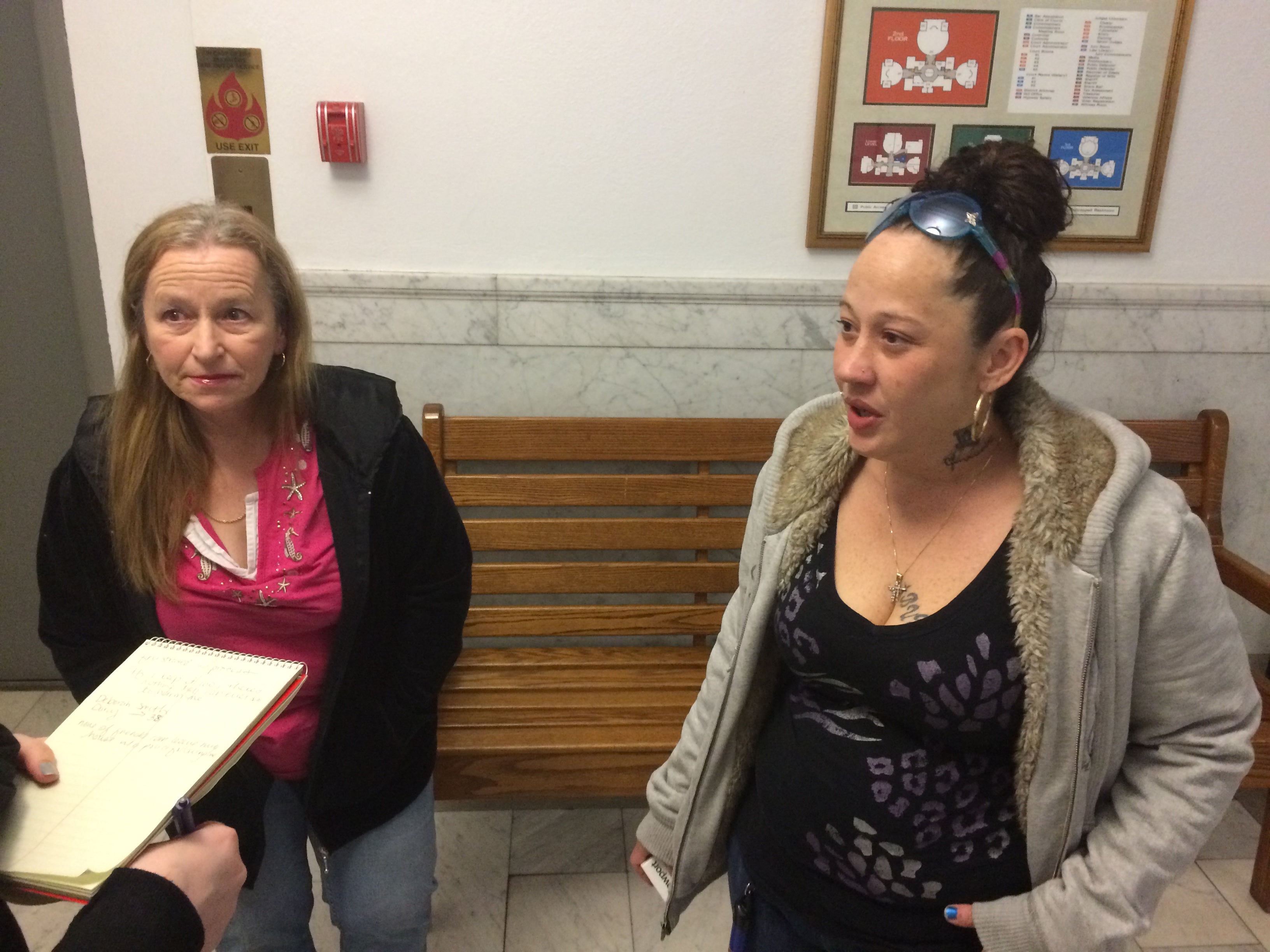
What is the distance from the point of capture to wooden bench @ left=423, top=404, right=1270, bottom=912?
2.29 metres

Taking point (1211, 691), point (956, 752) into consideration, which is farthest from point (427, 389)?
point (1211, 691)

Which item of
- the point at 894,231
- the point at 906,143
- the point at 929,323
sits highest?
the point at 906,143

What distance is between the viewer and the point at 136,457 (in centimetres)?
147

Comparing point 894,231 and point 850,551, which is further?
point 850,551

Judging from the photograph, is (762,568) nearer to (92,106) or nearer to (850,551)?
(850,551)

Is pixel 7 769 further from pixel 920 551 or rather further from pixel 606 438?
pixel 606 438

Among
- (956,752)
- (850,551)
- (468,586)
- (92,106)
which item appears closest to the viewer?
(956,752)

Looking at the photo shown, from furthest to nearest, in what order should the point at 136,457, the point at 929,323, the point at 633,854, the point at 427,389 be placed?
the point at 427,389 < the point at 633,854 < the point at 136,457 < the point at 929,323

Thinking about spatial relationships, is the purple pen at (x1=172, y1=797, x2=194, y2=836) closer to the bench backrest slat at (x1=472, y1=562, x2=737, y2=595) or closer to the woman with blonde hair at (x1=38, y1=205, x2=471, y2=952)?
the woman with blonde hair at (x1=38, y1=205, x2=471, y2=952)

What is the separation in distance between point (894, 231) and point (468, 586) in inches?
41.3

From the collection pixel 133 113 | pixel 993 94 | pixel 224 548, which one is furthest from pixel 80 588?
pixel 993 94

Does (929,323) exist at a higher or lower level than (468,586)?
higher

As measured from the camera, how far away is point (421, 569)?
1.68m

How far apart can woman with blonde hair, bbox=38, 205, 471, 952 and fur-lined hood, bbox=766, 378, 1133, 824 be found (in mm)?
1020
